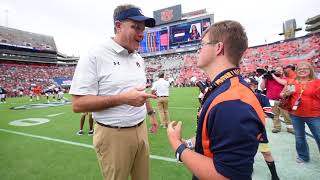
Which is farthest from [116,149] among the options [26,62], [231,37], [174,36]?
[26,62]

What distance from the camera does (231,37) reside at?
1517mm

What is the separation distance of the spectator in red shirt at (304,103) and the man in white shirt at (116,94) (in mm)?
3602

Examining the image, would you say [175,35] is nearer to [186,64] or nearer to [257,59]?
[186,64]

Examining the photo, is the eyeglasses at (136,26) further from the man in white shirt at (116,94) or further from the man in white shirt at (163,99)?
the man in white shirt at (163,99)

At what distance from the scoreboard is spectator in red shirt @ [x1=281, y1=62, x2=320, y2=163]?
47975 mm

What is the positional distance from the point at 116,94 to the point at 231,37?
132 cm

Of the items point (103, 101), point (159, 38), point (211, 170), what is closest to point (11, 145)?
point (103, 101)

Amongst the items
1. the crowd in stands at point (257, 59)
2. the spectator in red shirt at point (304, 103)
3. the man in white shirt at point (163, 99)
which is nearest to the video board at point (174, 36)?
the crowd in stands at point (257, 59)

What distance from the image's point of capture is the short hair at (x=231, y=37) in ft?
4.99

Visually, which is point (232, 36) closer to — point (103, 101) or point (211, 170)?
point (211, 170)

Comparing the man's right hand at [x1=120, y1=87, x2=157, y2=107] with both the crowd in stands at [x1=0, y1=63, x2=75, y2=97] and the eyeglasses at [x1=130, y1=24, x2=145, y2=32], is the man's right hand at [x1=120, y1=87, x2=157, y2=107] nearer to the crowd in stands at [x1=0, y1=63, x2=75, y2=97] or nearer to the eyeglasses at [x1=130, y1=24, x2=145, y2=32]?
the eyeglasses at [x1=130, y1=24, x2=145, y2=32]

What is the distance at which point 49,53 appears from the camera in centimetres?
8281

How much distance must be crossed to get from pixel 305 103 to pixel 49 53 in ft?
296

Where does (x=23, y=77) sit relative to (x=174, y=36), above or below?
below
